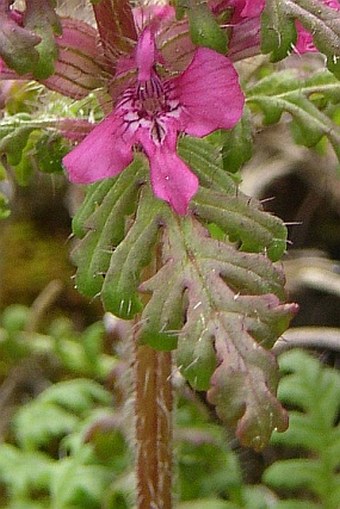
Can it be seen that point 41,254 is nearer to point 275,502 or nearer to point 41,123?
point 275,502

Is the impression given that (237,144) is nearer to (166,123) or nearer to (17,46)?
(166,123)

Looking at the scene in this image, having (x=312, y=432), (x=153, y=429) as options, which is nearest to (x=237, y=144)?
(x=153, y=429)

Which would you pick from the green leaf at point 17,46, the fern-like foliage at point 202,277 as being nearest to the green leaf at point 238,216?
the fern-like foliage at point 202,277

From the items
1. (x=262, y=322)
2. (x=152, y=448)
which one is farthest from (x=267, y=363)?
(x=152, y=448)

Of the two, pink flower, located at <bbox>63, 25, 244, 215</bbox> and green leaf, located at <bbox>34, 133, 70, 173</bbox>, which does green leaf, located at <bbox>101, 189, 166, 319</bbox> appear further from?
green leaf, located at <bbox>34, 133, 70, 173</bbox>

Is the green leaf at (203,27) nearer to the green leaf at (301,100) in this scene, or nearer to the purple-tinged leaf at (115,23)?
the purple-tinged leaf at (115,23)

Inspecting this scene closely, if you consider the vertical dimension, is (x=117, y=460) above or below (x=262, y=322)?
below

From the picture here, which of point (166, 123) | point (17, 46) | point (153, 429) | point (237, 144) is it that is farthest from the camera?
point (153, 429)
